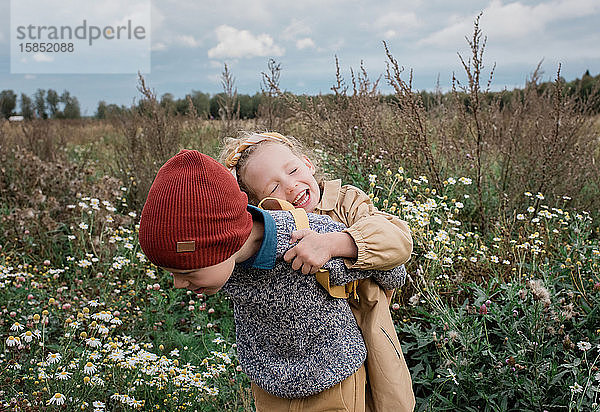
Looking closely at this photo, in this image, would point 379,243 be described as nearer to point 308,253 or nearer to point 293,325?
point 308,253

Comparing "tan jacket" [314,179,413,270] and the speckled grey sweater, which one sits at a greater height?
"tan jacket" [314,179,413,270]

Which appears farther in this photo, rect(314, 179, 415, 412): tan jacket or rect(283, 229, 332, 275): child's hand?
rect(314, 179, 415, 412): tan jacket

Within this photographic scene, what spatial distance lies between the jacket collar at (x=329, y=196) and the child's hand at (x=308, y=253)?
1.05 ft

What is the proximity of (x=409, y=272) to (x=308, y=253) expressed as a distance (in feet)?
7.42

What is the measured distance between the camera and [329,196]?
1667 mm

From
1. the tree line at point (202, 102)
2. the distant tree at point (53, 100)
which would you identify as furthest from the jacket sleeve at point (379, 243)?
the distant tree at point (53, 100)

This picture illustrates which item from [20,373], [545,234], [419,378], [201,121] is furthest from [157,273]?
[201,121]

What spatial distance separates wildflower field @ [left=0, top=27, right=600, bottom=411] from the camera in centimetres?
255

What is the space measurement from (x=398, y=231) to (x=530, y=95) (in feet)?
16.1

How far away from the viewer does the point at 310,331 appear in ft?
4.72

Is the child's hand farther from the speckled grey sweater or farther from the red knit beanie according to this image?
the red knit beanie

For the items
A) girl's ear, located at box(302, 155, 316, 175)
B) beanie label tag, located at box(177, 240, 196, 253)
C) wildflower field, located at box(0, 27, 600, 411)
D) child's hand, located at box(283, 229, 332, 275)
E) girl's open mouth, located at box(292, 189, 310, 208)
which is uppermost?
girl's ear, located at box(302, 155, 316, 175)

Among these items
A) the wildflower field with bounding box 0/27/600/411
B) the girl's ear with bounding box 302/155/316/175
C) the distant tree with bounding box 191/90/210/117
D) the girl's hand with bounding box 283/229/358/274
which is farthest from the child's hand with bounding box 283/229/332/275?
the distant tree with bounding box 191/90/210/117

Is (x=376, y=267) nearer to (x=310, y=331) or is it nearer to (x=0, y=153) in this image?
(x=310, y=331)
